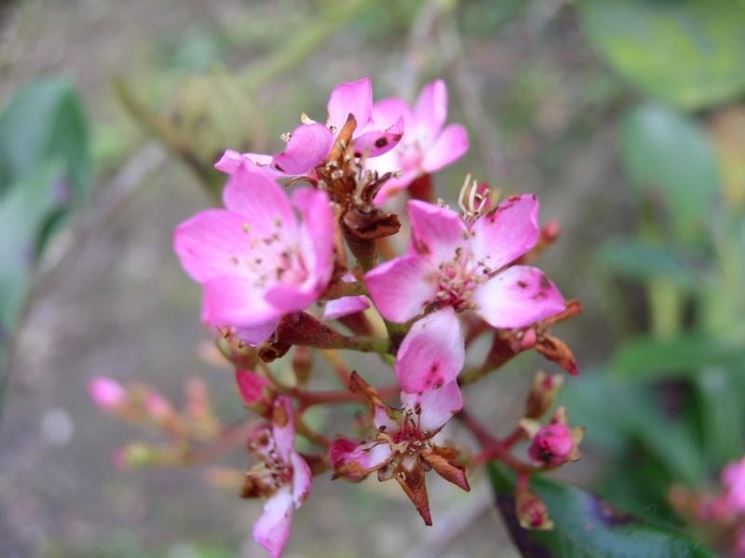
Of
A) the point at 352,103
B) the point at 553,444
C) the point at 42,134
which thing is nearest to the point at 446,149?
the point at 352,103

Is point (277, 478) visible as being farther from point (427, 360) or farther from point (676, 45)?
point (676, 45)

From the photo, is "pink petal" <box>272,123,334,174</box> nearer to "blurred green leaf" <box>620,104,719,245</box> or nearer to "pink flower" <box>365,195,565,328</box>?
"pink flower" <box>365,195,565,328</box>

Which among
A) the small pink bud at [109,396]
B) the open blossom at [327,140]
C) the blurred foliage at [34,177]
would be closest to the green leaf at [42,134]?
the blurred foliage at [34,177]

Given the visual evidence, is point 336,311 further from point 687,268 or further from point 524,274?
point 687,268

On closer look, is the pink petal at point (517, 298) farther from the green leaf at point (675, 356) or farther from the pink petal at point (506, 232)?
the green leaf at point (675, 356)

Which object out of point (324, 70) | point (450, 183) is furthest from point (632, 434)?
point (324, 70)

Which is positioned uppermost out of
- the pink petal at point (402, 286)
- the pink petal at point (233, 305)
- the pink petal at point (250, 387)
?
the pink petal at point (233, 305)
